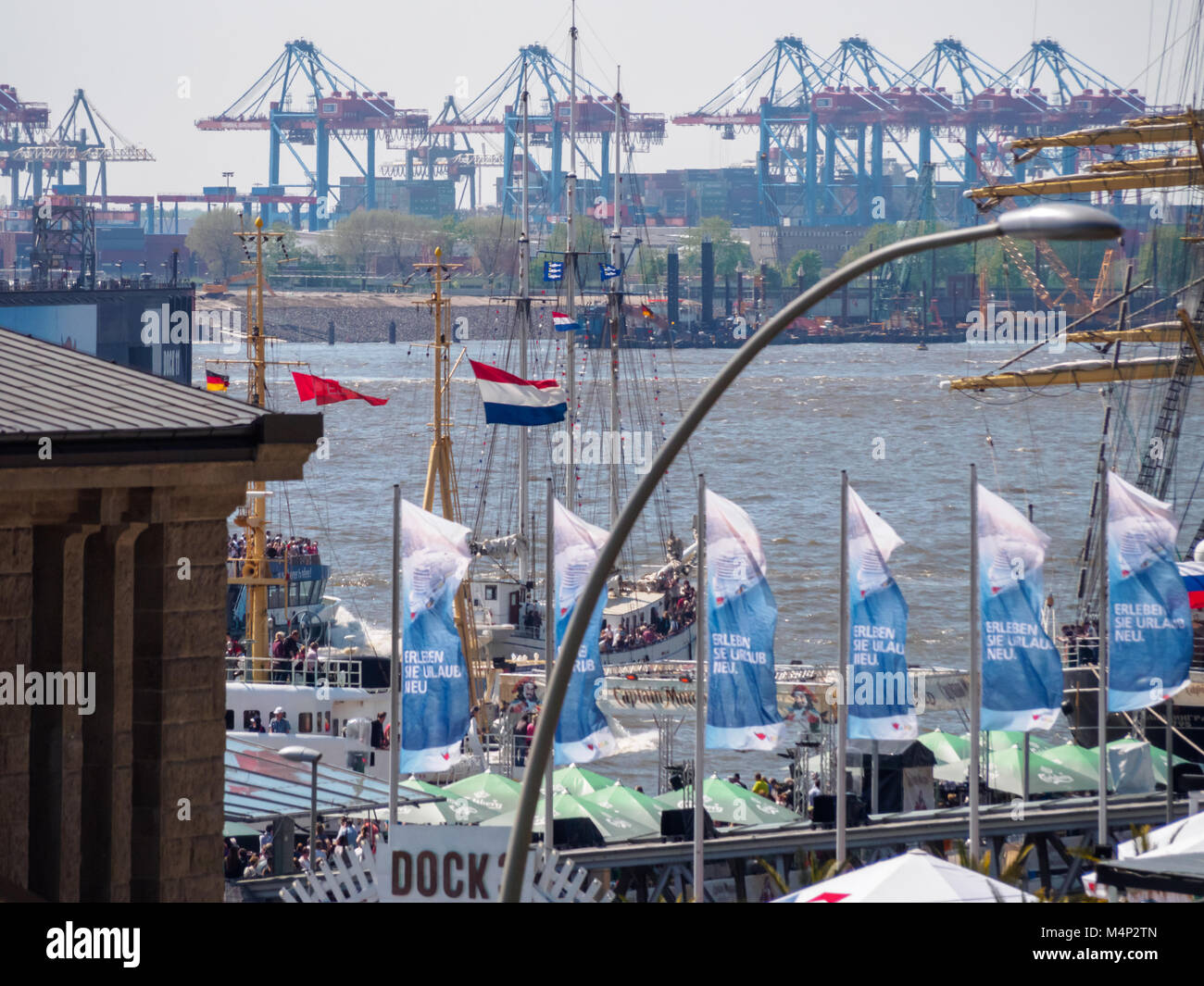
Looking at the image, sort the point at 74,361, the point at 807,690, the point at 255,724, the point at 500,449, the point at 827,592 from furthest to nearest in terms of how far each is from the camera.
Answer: the point at 500,449 → the point at 827,592 → the point at 807,690 → the point at 255,724 → the point at 74,361

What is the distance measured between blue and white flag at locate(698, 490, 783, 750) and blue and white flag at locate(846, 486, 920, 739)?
98cm

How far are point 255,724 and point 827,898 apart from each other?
1847cm

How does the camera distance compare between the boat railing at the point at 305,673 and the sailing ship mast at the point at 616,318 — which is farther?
the sailing ship mast at the point at 616,318

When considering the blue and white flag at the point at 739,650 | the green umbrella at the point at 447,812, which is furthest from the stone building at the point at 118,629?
the green umbrella at the point at 447,812

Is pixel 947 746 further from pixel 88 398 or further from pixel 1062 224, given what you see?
pixel 1062 224

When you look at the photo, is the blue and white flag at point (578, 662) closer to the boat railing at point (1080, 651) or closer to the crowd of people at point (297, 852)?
the crowd of people at point (297, 852)

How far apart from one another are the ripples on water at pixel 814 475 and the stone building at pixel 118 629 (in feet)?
80.2

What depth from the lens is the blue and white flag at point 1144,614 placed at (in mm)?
23719

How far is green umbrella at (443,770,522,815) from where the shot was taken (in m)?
24.1

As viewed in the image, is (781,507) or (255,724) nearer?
(255,724)

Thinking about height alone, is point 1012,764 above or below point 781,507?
below

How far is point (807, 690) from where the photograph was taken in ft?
121
